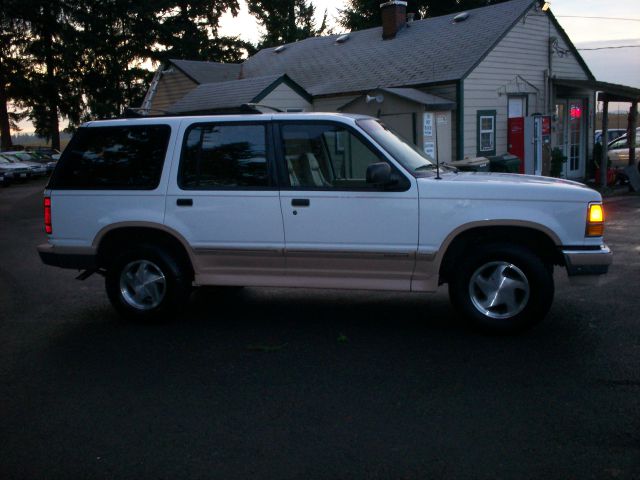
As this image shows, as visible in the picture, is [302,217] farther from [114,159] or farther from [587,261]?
[587,261]

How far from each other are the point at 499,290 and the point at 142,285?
3.34m

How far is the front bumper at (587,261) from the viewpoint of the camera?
541cm

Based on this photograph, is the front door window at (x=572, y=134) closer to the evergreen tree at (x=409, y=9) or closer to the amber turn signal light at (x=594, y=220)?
the amber turn signal light at (x=594, y=220)

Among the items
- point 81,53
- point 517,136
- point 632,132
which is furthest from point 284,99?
point 81,53

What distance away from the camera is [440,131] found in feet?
60.0

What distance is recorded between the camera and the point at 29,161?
34000 mm

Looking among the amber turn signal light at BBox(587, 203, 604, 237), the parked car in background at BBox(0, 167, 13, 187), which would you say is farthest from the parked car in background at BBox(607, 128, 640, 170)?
the parked car in background at BBox(0, 167, 13, 187)

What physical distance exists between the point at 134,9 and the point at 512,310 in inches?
1825

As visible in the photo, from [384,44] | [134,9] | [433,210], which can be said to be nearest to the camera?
[433,210]

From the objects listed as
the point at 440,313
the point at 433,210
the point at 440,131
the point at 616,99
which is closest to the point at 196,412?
the point at 433,210

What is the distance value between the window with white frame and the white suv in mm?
14061

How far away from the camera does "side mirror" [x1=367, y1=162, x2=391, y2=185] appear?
538cm

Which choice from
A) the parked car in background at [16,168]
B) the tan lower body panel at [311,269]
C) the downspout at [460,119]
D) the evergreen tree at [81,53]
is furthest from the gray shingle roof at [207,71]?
the tan lower body panel at [311,269]

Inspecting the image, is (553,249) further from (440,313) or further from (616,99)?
(616,99)
